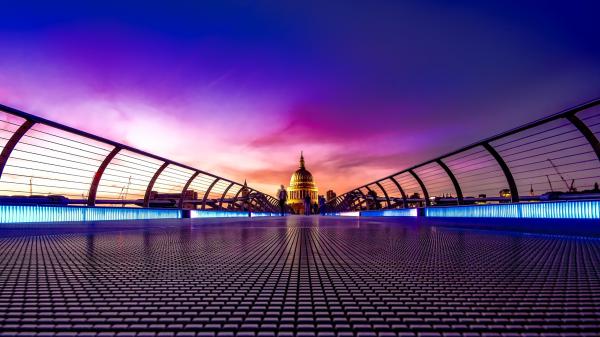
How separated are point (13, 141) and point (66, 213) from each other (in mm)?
2397

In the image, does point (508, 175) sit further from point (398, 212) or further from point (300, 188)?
point (300, 188)

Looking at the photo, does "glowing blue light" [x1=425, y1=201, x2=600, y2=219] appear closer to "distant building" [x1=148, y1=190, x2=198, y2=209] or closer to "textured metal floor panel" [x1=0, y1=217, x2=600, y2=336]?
"textured metal floor panel" [x1=0, y1=217, x2=600, y2=336]

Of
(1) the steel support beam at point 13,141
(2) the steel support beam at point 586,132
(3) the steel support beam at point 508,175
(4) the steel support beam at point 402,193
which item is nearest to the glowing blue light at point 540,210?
(3) the steel support beam at point 508,175

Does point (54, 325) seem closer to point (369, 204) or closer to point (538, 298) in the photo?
point (538, 298)

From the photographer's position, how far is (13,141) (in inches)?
197

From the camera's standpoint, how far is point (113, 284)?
4.33ft

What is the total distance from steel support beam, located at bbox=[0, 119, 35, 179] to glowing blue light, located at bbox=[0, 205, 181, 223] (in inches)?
46.2

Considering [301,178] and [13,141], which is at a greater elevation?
[301,178]

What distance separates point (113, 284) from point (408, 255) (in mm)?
1701

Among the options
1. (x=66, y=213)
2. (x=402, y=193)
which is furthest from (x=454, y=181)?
(x=66, y=213)

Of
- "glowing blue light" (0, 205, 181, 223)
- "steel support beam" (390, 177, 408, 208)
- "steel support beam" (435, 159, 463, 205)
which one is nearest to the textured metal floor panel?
"glowing blue light" (0, 205, 181, 223)

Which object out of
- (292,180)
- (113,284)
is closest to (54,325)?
(113,284)

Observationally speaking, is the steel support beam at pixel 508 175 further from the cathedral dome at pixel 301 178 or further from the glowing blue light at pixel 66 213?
the cathedral dome at pixel 301 178

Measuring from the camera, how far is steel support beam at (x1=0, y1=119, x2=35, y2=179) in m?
4.88
